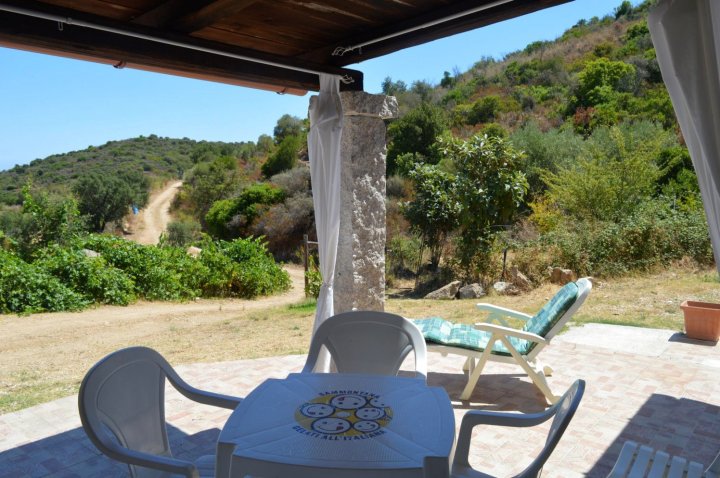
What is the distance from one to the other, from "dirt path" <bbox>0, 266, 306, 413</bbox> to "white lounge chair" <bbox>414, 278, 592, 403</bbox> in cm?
194

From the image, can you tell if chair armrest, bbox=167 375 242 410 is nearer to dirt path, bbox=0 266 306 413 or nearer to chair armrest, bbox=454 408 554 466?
chair armrest, bbox=454 408 554 466

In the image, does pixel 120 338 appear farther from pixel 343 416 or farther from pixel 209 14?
pixel 343 416

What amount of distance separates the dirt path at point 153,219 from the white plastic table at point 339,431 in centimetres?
1928

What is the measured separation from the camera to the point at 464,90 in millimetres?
24672

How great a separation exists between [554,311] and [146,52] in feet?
9.56

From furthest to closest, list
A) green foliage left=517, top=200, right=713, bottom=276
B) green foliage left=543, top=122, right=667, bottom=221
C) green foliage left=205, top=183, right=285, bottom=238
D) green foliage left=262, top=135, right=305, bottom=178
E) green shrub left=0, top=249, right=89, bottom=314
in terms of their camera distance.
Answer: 1. green foliage left=262, top=135, right=305, bottom=178
2. green foliage left=205, top=183, right=285, bottom=238
3. green foliage left=543, top=122, right=667, bottom=221
4. green foliage left=517, top=200, right=713, bottom=276
5. green shrub left=0, top=249, right=89, bottom=314

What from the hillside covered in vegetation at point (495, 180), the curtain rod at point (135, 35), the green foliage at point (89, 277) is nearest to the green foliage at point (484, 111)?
the hillside covered in vegetation at point (495, 180)

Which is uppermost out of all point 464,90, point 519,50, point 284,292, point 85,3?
point 519,50

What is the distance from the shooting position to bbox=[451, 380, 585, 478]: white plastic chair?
5.35 feet

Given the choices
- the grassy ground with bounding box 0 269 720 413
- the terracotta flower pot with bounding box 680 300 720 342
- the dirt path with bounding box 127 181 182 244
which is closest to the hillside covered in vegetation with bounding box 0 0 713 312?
the dirt path with bounding box 127 181 182 244

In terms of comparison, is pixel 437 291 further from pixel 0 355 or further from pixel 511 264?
pixel 0 355

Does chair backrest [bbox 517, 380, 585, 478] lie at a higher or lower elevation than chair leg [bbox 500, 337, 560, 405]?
higher

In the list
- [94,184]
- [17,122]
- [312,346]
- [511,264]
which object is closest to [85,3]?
[312,346]

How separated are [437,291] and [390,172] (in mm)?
9040
